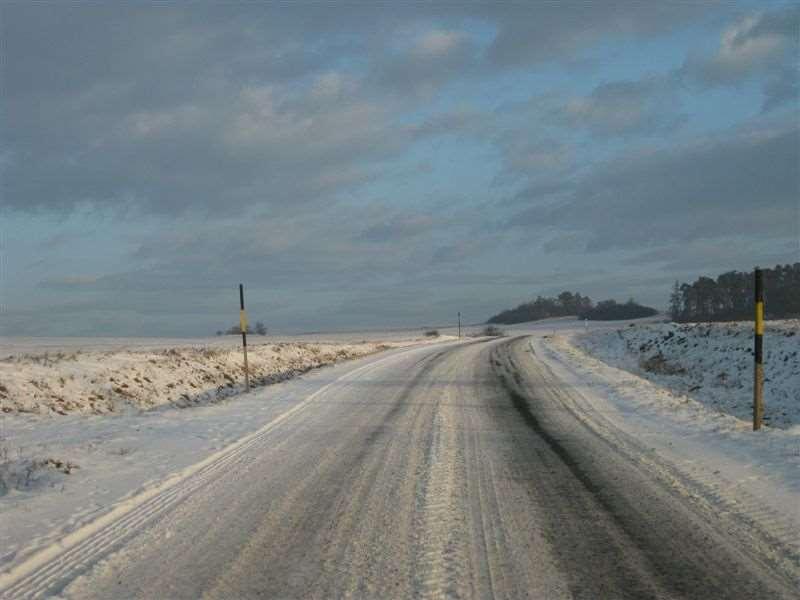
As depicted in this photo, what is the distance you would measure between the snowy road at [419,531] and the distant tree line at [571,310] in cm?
13846

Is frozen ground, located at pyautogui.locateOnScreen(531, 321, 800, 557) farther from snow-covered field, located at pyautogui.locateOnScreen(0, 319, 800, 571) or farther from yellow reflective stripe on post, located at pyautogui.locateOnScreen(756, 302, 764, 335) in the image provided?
yellow reflective stripe on post, located at pyautogui.locateOnScreen(756, 302, 764, 335)

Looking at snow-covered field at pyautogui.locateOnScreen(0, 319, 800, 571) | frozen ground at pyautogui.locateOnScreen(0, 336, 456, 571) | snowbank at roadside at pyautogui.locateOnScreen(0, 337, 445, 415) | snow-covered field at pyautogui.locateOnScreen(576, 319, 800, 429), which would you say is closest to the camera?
frozen ground at pyautogui.locateOnScreen(0, 336, 456, 571)

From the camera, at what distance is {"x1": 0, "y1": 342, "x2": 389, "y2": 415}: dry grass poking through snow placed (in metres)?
14.2

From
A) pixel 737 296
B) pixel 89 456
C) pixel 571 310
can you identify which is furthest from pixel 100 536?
pixel 571 310

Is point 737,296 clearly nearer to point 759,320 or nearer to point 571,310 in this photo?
point 571,310

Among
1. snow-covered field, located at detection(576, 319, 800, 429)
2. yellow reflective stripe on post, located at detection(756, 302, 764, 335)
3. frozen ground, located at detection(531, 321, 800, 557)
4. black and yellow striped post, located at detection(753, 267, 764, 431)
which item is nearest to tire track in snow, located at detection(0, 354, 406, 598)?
frozen ground, located at detection(531, 321, 800, 557)

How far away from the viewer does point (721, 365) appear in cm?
2469

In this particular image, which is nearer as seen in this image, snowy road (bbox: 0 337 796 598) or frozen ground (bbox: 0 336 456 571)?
snowy road (bbox: 0 337 796 598)

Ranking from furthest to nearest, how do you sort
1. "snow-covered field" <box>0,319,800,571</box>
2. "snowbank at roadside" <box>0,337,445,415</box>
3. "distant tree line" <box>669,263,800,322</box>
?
"distant tree line" <box>669,263,800,322</box>
"snowbank at roadside" <box>0,337,445,415</box>
"snow-covered field" <box>0,319,800,571</box>

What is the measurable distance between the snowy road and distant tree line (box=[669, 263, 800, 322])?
9722 centimetres

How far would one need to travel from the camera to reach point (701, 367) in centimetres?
2588

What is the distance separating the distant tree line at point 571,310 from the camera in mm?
147750

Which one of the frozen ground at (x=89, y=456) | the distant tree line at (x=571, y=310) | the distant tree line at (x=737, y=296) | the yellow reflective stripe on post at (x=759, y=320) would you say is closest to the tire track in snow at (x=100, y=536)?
the frozen ground at (x=89, y=456)

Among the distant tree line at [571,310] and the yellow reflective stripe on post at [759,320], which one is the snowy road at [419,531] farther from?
the distant tree line at [571,310]
